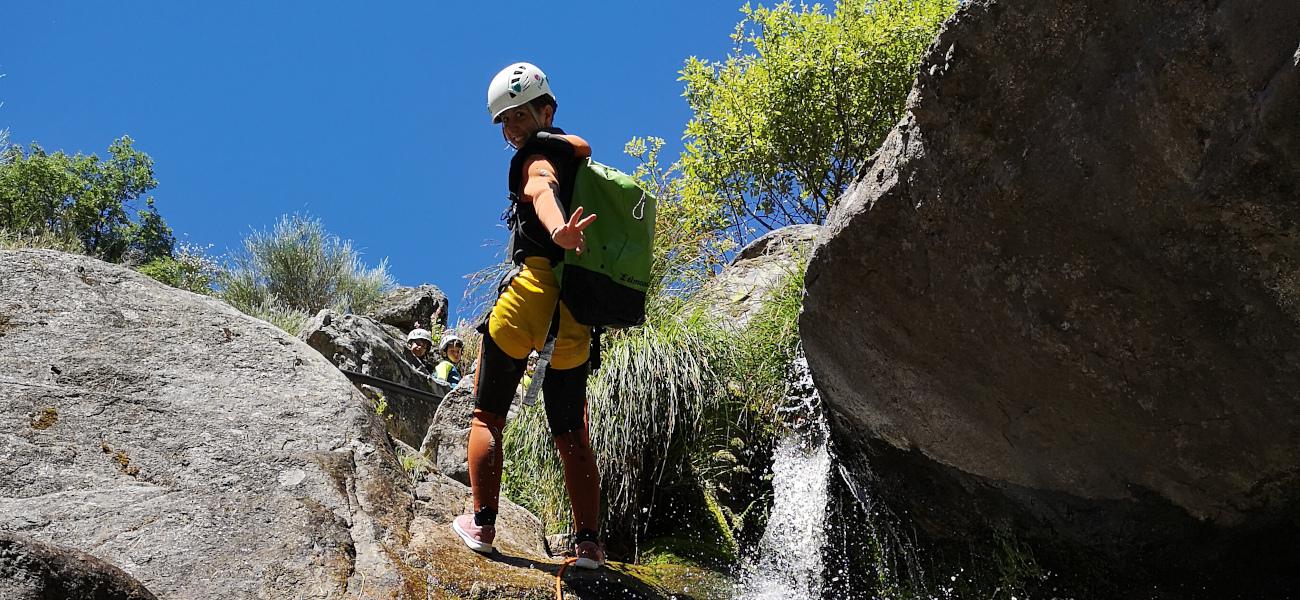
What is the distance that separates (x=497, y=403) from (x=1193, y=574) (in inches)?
105

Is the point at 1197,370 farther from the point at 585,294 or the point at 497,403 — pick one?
the point at 497,403

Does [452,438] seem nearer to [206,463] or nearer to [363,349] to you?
[206,463]

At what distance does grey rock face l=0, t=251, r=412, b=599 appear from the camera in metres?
3.13

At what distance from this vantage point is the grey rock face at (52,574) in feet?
7.26

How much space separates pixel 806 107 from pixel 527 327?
31.3 feet

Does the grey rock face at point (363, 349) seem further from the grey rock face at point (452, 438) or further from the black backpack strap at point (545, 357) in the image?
the black backpack strap at point (545, 357)

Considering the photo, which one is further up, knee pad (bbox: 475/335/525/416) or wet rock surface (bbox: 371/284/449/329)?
wet rock surface (bbox: 371/284/449/329)

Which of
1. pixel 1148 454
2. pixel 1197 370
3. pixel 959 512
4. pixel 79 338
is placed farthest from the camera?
pixel 959 512

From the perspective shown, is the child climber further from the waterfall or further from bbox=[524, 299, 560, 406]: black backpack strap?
the waterfall

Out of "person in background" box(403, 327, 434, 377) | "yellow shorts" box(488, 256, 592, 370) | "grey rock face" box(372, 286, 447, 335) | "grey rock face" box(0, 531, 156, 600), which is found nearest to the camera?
"grey rock face" box(0, 531, 156, 600)

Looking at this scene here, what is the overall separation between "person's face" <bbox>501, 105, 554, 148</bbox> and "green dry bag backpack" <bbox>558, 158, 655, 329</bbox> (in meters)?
0.26

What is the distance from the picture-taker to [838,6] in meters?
13.0

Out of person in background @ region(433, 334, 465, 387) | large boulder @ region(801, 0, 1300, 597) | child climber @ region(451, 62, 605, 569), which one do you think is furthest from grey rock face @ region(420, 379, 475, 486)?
person in background @ region(433, 334, 465, 387)

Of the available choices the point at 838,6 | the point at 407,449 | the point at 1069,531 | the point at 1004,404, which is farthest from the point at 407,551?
the point at 838,6
